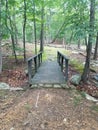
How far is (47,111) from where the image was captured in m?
4.84

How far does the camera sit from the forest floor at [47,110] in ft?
14.1

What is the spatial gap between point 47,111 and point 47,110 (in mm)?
49

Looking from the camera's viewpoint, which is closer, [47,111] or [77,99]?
[47,111]

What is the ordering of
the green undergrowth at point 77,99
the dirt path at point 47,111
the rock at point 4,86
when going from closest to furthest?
the dirt path at point 47,111 → the green undergrowth at point 77,99 → the rock at point 4,86

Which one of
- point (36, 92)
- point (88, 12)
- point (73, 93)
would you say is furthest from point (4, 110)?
point (88, 12)

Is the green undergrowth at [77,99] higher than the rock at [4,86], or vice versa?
the rock at [4,86]

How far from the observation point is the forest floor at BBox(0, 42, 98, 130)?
430 centimetres

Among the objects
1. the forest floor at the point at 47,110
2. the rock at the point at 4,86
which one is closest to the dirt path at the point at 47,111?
the forest floor at the point at 47,110

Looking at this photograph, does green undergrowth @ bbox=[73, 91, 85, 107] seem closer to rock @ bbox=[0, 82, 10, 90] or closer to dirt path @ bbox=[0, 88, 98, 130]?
dirt path @ bbox=[0, 88, 98, 130]

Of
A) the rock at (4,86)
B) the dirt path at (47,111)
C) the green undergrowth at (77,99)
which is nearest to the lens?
the dirt path at (47,111)

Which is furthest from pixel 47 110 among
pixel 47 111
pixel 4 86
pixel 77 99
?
pixel 4 86

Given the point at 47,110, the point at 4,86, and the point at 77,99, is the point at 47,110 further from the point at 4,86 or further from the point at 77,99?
the point at 4,86

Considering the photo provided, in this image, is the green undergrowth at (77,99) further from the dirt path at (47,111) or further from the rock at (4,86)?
the rock at (4,86)

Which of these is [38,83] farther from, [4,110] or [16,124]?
[16,124]
